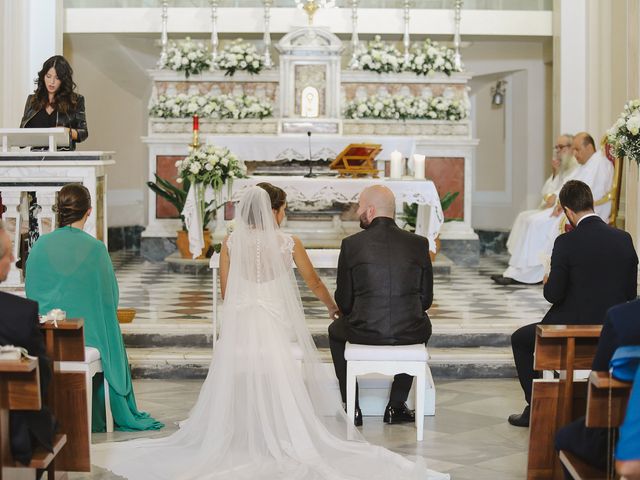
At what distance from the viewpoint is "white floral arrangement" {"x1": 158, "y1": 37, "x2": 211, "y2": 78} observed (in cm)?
1247

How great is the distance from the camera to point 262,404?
5.25 meters

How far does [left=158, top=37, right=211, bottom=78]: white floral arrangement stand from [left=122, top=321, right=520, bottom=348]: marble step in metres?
5.33

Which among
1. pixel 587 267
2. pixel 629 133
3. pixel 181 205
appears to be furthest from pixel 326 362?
pixel 181 205

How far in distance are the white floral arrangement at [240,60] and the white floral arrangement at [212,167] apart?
2.45 metres

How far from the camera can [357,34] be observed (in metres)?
13.3

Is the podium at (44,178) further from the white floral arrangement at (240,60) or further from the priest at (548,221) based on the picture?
the white floral arrangement at (240,60)

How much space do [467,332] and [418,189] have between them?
6.64ft

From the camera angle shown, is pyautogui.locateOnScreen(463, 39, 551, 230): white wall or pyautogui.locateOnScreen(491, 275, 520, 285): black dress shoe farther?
pyautogui.locateOnScreen(463, 39, 551, 230): white wall

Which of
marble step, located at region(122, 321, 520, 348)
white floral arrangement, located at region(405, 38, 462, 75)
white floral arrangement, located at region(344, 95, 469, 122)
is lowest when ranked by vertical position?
marble step, located at region(122, 321, 520, 348)

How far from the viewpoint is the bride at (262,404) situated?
196 inches

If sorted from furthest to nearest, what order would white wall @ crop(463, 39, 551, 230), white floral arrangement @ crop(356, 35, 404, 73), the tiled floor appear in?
white wall @ crop(463, 39, 551, 230) < white floral arrangement @ crop(356, 35, 404, 73) < the tiled floor

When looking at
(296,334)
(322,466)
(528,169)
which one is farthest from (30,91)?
(322,466)

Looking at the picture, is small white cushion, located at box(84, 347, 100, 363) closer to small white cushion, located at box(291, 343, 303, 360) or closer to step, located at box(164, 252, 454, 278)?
small white cushion, located at box(291, 343, 303, 360)

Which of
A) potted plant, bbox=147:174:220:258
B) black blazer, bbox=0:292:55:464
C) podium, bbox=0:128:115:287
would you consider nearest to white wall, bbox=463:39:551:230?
potted plant, bbox=147:174:220:258
